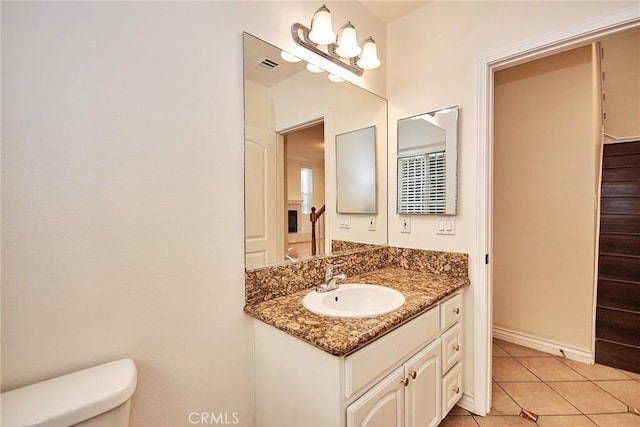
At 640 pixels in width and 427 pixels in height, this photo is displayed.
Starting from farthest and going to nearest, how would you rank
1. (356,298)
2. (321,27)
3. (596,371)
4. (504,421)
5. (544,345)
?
(544,345) → (596,371) → (504,421) → (356,298) → (321,27)

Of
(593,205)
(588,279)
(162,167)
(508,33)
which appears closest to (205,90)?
(162,167)

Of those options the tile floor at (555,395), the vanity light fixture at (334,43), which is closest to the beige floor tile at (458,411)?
the tile floor at (555,395)

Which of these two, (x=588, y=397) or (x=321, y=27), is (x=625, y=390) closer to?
(x=588, y=397)

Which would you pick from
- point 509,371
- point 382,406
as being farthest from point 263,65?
point 509,371

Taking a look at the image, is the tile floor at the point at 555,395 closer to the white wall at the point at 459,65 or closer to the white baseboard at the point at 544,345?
the white baseboard at the point at 544,345

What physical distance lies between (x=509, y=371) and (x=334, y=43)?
255 centimetres

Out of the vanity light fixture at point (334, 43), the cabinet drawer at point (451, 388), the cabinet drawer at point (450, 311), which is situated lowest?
the cabinet drawer at point (451, 388)

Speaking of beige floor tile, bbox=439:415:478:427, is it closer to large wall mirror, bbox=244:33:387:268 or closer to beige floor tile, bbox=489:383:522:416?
beige floor tile, bbox=489:383:522:416

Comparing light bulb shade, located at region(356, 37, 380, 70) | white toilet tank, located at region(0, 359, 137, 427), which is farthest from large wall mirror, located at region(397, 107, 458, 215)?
white toilet tank, located at region(0, 359, 137, 427)

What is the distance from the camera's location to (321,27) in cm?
144

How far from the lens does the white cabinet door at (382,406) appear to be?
990 millimetres

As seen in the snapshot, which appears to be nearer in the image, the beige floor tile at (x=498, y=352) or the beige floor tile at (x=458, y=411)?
the beige floor tile at (x=458, y=411)

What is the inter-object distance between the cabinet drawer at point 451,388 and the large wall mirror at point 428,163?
90cm

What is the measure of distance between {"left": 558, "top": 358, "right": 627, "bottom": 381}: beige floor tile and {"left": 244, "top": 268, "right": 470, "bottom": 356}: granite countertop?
4.43 feet
